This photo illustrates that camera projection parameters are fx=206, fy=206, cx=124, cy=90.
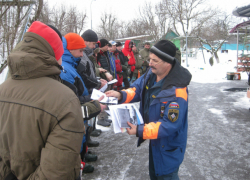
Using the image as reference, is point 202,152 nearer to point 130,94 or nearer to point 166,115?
point 130,94

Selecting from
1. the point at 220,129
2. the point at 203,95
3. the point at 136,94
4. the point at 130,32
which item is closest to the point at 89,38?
the point at 136,94

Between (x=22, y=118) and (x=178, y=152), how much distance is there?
1544mm

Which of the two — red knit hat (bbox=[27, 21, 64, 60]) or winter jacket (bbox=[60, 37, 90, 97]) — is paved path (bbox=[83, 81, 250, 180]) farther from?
red knit hat (bbox=[27, 21, 64, 60])

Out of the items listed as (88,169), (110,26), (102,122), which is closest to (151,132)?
(88,169)

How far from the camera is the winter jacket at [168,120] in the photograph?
75.7 inches

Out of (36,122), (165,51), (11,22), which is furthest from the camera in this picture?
(11,22)

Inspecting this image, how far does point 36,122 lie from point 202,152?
11.5 feet

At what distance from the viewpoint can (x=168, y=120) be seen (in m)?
1.94

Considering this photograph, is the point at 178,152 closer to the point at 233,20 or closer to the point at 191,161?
the point at 191,161

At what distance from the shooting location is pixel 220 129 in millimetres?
4969

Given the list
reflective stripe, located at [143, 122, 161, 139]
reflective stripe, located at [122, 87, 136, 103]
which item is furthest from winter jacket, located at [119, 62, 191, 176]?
reflective stripe, located at [122, 87, 136, 103]

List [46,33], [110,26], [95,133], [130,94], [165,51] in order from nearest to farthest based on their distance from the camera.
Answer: [46,33]
[165,51]
[130,94]
[95,133]
[110,26]

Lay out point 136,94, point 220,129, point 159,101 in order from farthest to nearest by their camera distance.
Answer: point 220,129
point 136,94
point 159,101

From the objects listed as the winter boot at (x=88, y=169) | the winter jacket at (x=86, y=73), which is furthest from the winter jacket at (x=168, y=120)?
the winter boot at (x=88, y=169)
